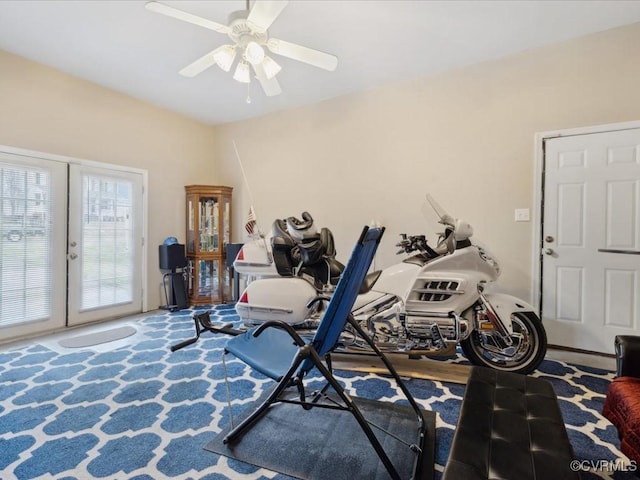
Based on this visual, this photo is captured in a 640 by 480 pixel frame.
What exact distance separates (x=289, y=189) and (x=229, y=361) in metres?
2.49

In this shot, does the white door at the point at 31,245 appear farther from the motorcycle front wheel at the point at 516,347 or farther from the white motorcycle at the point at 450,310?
the motorcycle front wheel at the point at 516,347

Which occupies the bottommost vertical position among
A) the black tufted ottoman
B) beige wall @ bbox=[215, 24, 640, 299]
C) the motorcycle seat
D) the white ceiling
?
the black tufted ottoman

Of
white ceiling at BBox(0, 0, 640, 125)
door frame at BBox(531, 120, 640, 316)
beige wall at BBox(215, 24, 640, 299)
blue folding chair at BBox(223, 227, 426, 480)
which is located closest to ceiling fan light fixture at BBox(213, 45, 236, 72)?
white ceiling at BBox(0, 0, 640, 125)

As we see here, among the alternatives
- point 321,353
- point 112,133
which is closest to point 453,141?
point 321,353

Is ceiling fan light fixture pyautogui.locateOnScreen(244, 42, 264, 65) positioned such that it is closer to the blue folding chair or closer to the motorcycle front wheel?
the blue folding chair

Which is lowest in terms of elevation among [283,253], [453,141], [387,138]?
[283,253]

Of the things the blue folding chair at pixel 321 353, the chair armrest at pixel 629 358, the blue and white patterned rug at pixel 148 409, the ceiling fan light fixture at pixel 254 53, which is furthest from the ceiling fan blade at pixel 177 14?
the chair armrest at pixel 629 358

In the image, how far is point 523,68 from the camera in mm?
3123

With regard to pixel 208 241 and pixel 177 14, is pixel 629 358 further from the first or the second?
pixel 208 241

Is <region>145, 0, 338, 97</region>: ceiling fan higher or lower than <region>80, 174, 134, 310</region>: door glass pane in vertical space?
higher

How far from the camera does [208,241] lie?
4.89 metres

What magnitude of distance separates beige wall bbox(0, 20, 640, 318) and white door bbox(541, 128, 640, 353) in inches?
7.1

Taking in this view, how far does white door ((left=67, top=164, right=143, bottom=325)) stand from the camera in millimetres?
3707

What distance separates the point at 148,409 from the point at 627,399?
2471 mm
